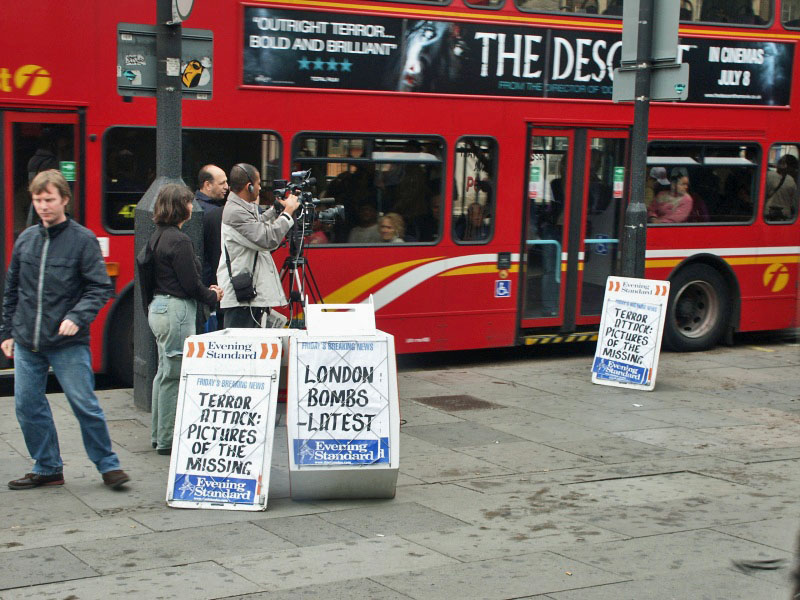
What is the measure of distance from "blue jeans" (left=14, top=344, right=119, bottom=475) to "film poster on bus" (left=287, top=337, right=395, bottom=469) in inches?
44.8

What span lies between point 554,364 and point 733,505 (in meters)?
5.16

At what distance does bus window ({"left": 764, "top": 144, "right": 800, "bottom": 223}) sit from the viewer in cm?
1332

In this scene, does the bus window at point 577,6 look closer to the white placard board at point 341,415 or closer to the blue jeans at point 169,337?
the blue jeans at point 169,337

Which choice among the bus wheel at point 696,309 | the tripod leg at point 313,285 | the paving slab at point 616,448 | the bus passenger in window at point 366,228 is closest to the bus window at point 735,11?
the bus wheel at point 696,309

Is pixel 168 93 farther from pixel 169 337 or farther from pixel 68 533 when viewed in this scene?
pixel 68 533

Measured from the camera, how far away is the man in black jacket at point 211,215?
899 centimetres

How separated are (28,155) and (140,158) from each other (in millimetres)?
907

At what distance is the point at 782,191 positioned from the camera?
13445 mm

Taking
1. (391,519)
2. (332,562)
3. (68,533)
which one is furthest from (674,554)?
(68,533)

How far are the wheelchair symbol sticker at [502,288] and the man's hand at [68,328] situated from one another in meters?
5.88

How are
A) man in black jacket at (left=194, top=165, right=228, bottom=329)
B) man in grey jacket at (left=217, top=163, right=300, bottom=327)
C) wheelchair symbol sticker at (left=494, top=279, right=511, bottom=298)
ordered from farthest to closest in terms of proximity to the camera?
wheelchair symbol sticker at (left=494, top=279, right=511, bottom=298)
man in black jacket at (left=194, top=165, right=228, bottom=329)
man in grey jacket at (left=217, top=163, right=300, bottom=327)

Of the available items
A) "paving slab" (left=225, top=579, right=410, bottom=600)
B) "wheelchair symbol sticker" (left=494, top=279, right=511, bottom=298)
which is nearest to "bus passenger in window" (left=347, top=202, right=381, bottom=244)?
"wheelchair symbol sticker" (left=494, top=279, right=511, bottom=298)

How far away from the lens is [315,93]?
10.5 metres

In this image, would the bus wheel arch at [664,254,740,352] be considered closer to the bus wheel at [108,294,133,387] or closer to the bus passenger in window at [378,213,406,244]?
the bus passenger in window at [378,213,406,244]
